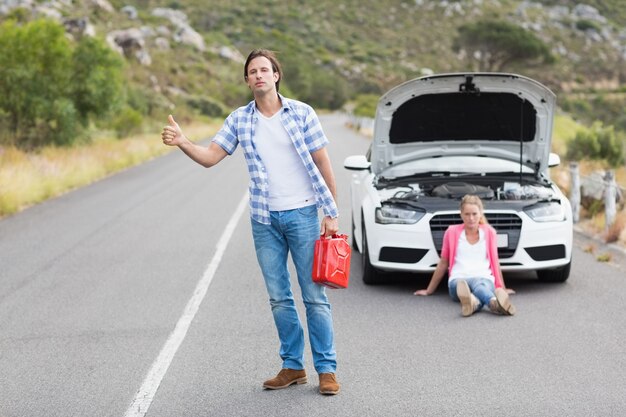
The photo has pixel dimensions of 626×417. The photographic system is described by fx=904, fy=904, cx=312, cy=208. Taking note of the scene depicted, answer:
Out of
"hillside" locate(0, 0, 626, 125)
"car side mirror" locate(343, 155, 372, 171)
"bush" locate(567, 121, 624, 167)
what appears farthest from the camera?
"hillside" locate(0, 0, 626, 125)

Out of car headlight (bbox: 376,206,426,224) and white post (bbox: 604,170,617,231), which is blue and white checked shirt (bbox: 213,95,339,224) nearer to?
car headlight (bbox: 376,206,426,224)

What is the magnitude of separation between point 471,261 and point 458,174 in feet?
6.45

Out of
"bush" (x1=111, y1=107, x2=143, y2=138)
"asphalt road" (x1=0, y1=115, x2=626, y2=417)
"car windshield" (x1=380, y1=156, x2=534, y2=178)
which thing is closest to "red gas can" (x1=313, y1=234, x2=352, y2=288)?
"asphalt road" (x1=0, y1=115, x2=626, y2=417)

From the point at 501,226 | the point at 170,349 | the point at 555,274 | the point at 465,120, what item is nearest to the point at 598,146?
the point at 465,120

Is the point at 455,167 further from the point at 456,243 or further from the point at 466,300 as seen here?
the point at 466,300

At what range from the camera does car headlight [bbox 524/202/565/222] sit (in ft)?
27.2

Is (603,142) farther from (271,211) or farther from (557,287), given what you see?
(271,211)

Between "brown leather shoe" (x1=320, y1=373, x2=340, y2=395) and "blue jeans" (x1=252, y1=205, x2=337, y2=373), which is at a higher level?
"blue jeans" (x1=252, y1=205, x2=337, y2=373)

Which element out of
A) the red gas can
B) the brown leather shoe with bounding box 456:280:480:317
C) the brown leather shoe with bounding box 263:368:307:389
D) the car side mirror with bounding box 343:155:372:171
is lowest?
the brown leather shoe with bounding box 456:280:480:317

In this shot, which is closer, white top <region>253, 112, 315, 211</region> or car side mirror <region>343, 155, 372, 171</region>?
white top <region>253, 112, 315, 211</region>

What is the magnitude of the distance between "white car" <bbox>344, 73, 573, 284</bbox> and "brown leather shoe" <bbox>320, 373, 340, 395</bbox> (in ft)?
9.67

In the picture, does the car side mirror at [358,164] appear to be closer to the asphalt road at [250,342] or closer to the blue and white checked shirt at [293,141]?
the asphalt road at [250,342]

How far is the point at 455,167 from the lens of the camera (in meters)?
9.63

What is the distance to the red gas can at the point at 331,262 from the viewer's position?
5.24m
